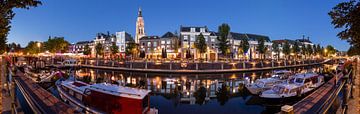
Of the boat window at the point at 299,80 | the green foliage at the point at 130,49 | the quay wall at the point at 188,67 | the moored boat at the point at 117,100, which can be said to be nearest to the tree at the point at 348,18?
the moored boat at the point at 117,100

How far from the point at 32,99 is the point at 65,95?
450 centimetres

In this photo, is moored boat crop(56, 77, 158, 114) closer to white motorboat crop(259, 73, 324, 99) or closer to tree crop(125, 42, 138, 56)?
white motorboat crop(259, 73, 324, 99)

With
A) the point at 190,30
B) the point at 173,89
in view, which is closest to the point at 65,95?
the point at 173,89

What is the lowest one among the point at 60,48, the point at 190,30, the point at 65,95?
the point at 65,95

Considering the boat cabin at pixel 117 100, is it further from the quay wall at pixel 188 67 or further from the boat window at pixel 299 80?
the quay wall at pixel 188 67

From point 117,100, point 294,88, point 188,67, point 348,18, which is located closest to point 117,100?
point 117,100

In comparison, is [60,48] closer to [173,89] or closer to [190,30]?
[190,30]

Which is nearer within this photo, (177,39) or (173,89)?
(173,89)

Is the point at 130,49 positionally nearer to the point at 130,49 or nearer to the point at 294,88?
the point at 130,49

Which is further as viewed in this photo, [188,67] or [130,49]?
[130,49]

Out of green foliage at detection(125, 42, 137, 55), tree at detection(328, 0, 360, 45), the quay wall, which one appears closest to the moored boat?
tree at detection(328, 0, 360, 45)

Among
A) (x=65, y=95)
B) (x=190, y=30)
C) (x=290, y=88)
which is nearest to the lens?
(x=65, y=95)

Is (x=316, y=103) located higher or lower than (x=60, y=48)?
lower

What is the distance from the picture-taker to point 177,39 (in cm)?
9944
